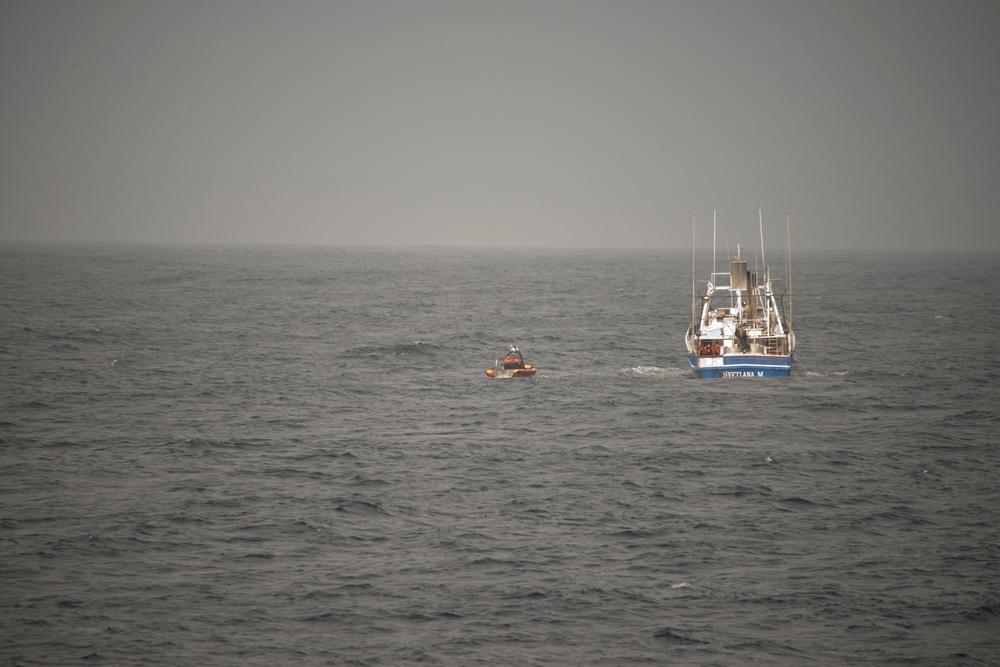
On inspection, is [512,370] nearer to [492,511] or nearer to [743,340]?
[743,340]

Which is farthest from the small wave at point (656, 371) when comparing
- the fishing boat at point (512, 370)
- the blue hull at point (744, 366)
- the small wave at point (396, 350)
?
the small wave at point (396, 350)

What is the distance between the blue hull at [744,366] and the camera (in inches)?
2901

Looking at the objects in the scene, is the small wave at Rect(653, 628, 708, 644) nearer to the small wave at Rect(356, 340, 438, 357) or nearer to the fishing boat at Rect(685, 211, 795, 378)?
the fishing boat at Rect(685, 211, 795, 378)

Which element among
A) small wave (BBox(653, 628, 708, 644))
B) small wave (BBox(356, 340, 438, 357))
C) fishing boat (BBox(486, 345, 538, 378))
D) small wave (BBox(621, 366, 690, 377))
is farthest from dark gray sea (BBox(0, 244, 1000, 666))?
small wave (BBox(356, 340, 438, 357))

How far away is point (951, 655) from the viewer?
30.1 metres

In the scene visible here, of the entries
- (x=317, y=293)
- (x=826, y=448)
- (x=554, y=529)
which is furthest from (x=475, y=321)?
(x=554, y=529)

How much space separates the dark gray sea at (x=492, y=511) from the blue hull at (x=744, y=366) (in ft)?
3.55

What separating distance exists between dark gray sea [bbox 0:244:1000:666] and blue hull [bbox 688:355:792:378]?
42.6 inches

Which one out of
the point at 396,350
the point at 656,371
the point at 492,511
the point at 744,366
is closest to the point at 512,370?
the point at 656,371

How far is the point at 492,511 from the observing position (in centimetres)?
4288

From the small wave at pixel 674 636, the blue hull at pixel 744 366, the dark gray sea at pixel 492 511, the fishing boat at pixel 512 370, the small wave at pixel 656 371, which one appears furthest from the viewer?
the small wave at pixel 656 371

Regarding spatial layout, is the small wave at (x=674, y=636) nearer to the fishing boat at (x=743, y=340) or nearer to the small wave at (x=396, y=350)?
the fishing boat at (x=743, y=340)

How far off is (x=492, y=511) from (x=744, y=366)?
36764 millimetres

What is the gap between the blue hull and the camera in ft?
242
